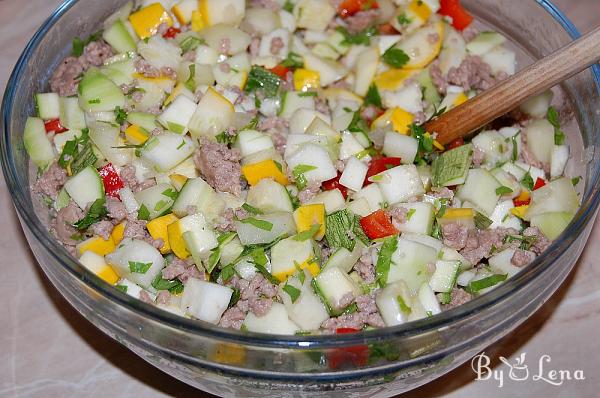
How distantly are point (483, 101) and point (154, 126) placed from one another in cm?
99

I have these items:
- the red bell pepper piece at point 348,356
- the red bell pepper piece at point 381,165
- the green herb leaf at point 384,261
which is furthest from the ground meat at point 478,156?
the red bell pepper piece at point 348,356

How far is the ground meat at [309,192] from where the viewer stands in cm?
232

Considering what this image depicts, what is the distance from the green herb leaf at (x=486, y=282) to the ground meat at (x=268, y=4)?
128 cm

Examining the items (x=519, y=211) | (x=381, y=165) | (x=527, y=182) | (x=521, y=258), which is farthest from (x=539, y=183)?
(x=381, y=165)

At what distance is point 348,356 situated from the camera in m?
1.82

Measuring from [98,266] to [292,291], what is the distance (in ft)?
1.74

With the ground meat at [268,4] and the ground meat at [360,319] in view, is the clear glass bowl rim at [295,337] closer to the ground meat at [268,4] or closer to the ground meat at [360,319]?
the ground meat at [360,319]

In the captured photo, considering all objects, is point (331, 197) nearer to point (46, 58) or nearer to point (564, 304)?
point (564, 304)

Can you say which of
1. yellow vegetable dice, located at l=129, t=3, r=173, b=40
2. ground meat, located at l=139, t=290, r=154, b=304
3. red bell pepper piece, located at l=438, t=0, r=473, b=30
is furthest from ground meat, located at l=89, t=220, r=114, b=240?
red bell pepper piece, located at l=438, t=0, r=473, b=30

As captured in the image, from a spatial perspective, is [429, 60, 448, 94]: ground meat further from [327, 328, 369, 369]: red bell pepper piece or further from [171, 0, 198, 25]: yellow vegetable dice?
[327, 328, 369, 369]: red bell pepper piece

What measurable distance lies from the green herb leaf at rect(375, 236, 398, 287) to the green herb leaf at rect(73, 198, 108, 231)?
798 mm

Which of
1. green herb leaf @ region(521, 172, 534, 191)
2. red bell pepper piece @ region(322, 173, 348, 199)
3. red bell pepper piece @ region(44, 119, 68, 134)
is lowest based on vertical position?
green herb leaf @ region(521, 172, 534, 191)

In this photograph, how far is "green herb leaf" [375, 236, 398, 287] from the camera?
83.1 inches

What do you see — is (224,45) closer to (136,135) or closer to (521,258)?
(136,135)
